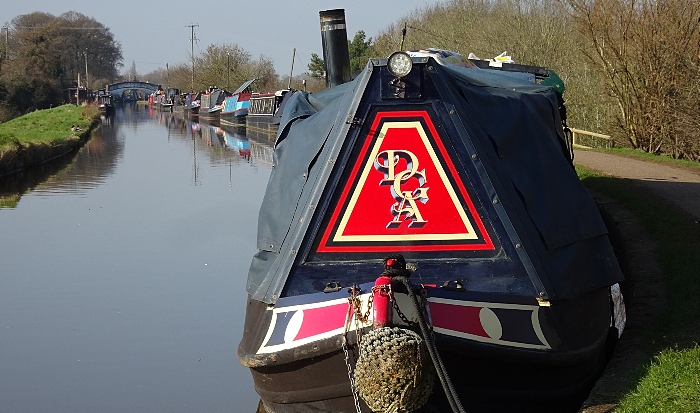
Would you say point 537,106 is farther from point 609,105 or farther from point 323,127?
point 609,105

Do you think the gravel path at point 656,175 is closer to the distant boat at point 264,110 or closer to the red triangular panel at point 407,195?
the red triangular panel at point 407,195

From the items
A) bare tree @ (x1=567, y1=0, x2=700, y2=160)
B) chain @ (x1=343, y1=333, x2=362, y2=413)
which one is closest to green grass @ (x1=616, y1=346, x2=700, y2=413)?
chain @ (x1=343, y1=333, x2=362, y2=413)

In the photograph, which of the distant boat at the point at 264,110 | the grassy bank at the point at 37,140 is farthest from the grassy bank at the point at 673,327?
the distant boat at the point at 264,110

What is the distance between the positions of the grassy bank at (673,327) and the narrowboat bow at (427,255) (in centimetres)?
45

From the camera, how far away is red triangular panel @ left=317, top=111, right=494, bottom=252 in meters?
5.20

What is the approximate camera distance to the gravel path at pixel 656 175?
484 inches

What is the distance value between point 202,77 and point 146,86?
46657 millimetres

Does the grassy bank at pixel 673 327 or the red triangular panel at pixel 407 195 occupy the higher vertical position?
the red triangular panel at pixel 407 195

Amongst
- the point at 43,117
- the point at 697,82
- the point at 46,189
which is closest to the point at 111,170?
the point at 46,189

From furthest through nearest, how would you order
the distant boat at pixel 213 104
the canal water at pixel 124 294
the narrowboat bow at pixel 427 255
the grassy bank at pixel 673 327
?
→ the distant boat at pixel 213 104 < the canal water at pixel 124 294 < the grassy bank at pixel 673 327 < the narrowboat bow at pixel 427 255

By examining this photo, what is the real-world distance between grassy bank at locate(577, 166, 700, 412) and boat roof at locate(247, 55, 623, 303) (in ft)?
2.28

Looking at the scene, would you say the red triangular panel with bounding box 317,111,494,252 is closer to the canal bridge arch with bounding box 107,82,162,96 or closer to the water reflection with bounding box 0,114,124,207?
the water reflection with bounding box 0,114,124,207

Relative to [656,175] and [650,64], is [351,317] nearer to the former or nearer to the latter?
[656,175]

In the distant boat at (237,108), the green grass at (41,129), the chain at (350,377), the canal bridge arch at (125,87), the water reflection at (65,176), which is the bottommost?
the water reflection at (65,176)
